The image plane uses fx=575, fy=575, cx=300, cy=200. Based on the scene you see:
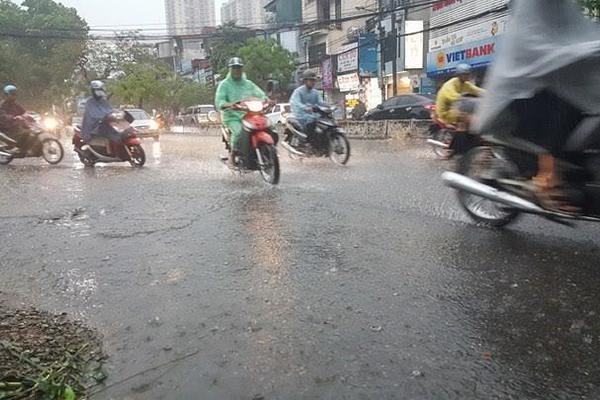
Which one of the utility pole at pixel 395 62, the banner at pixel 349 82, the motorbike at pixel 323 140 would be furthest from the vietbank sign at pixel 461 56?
the motorbike at pixel 323 140

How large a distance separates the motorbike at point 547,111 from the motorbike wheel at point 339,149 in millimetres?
5453

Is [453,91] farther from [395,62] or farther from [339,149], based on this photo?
[395,62]

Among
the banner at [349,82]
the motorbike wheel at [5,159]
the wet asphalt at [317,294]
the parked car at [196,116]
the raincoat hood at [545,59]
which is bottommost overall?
the parked car at [196,116]

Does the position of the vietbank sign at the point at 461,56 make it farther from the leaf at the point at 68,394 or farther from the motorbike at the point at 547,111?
the leaf at the point at 68,394

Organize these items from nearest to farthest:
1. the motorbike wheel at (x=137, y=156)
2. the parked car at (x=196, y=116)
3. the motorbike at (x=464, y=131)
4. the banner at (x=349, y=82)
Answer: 1. the motorbike at (x=464, y=131)
2. the motorbike wheel at (x=137, y=156)
3. the banner at (x=349, y=82)
4. the parked car at (x=196, y=116)

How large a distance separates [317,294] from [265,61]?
3639 cm

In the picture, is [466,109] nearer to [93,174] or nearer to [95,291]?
[95,291]

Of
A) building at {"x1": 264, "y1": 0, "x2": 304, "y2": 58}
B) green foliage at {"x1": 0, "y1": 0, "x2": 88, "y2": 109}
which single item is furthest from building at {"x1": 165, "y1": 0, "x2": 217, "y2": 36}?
building at {"x1": 264, "y1": 0, "x2": 304, "y2": 58}

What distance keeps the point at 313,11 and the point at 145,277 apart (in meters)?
41.5

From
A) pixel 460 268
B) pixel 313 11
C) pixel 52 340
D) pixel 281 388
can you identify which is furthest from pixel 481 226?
pixel 313 11

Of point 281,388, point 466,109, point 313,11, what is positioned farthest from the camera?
point 313,11

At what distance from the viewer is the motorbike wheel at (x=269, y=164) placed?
749cm

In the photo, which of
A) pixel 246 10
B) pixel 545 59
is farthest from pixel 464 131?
pixel 246 10

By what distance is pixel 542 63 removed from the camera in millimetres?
3660
